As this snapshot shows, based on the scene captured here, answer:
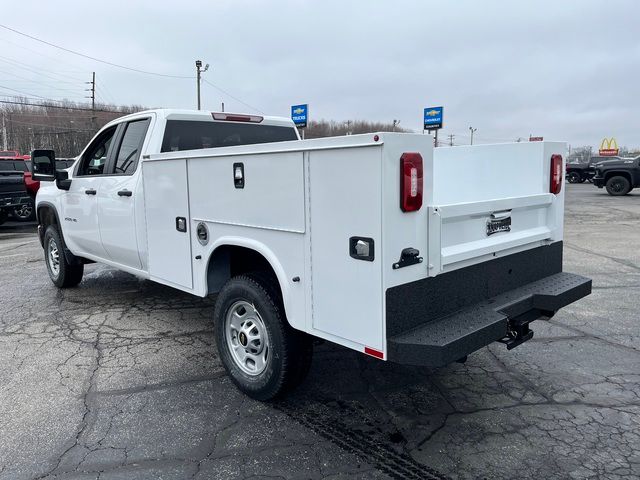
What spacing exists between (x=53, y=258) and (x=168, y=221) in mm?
3667

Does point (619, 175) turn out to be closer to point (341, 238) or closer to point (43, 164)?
point (43, 164)

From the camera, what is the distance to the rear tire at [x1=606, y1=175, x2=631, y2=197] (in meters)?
22.8

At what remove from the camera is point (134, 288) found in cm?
719

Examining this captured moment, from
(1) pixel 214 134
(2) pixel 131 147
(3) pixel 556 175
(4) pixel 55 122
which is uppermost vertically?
(4) pixel 55 122

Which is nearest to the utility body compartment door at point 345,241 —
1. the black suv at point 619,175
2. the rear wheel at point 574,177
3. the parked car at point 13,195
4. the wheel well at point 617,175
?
the parked car at point 13,195

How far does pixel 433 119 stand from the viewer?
37562 mm

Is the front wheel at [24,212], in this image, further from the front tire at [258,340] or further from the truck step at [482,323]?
the truck step at [482,323]

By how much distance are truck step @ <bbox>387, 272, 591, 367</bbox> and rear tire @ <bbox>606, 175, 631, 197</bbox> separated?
21916 mm

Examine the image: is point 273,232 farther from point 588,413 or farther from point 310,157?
point 588,413

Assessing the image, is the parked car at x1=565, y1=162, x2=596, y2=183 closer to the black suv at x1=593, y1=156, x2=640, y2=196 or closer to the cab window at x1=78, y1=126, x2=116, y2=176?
the black suv at x1=593, y1=156, x2=640, y2=196

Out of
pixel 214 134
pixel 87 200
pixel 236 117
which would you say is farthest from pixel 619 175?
pixel 87 200

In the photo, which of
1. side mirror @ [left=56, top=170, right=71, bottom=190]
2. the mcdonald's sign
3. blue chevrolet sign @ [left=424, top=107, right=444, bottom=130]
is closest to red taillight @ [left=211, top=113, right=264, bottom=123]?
side mirror @ [left=56, top=170, right=71, bottom=190]

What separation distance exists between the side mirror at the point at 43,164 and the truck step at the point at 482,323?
493cm

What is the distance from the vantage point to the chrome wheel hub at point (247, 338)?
3.69m
